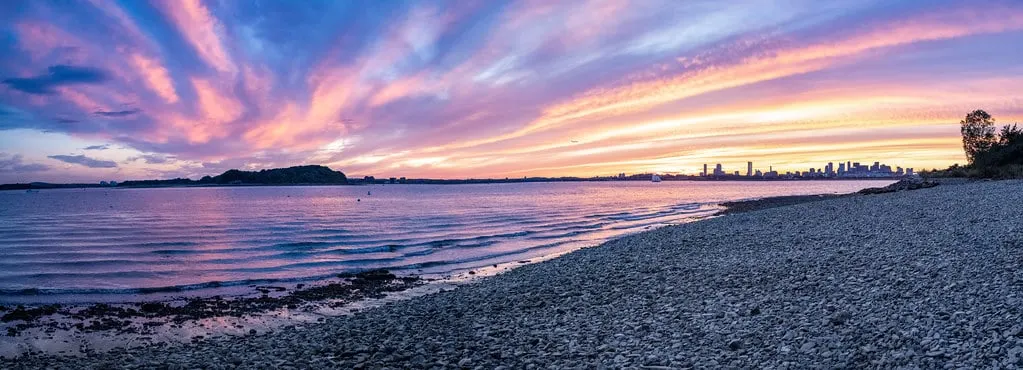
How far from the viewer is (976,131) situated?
7838cm

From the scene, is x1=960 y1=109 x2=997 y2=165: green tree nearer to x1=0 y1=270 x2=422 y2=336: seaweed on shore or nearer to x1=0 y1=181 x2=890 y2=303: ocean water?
→ x1=0 y1=181 x2=890 y2=303: ocean water

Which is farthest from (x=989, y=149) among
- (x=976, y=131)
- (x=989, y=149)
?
(x=976, y=131)

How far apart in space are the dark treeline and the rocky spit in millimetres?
54573

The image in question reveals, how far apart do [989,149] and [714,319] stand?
Result: 81.4 meters

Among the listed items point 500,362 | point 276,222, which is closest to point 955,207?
point 500,362

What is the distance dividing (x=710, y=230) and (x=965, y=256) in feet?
44.7

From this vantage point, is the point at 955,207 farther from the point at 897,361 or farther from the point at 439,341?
the point at 439,341

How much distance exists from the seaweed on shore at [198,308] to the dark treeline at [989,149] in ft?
205

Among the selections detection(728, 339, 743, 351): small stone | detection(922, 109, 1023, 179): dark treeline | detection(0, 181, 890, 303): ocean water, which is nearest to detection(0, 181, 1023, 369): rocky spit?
detection(728, 339, 743, 351): small stone

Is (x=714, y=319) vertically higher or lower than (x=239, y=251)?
higher

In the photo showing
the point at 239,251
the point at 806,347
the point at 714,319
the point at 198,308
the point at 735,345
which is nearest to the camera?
the point at 806,347

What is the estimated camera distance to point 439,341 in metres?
10.5

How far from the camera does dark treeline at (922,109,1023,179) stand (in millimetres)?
58306

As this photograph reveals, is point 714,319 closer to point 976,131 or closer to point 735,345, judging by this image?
point 735,345
